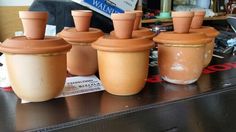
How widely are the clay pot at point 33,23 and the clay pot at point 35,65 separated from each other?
14 millimetres

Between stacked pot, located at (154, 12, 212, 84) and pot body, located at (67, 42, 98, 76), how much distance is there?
0.49 ft

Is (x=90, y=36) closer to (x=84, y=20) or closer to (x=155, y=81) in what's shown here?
(x=84, y=20)

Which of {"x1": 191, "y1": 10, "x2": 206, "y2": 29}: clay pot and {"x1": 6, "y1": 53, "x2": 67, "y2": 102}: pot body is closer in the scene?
{"x1": 6, "y1": 53, "x2": 67, "y2": 102}: pot body

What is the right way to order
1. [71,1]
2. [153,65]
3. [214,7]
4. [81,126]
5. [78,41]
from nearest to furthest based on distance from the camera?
[81,126], [78,41], [153,65], [71,1], [214,7]

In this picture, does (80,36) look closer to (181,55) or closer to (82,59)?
(82,59)

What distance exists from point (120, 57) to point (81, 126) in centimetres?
14

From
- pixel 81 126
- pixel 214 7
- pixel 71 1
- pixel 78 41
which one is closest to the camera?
pixel 81 126

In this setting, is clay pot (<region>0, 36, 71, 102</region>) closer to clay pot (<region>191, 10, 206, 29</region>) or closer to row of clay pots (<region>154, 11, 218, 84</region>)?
row of clay pots (<region>154, 11, 218, 84</region>)

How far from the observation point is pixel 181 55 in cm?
54

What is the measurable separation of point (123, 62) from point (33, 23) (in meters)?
0.17

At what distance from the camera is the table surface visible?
0.43 meters

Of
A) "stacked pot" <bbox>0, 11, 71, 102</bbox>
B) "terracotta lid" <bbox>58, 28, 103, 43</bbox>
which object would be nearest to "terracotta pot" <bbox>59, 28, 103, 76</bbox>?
"terracotta lid" <bbox>58, 28, 103, 43</bbox>

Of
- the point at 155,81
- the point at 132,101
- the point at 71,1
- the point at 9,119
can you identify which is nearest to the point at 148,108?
the point at 132,101

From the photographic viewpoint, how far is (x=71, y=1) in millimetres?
1104
